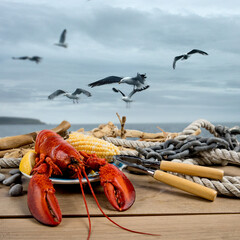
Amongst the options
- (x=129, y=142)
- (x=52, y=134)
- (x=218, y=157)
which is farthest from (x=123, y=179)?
(x=129, y=142)

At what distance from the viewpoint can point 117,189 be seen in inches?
44.2

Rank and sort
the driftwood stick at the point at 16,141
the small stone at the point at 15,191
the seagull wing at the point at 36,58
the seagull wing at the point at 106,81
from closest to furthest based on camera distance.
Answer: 1. the small stone at the point at 15,191
2. the driftwood stick at the point at 16,141
3. the seagull wing at the point at 106,81
4. the seagull wing at the point at 36,58

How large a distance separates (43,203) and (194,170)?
0.74m

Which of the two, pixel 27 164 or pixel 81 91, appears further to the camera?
pixel 81 91

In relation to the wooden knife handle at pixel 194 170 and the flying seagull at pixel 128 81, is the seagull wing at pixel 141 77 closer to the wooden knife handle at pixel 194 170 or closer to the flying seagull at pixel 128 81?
the flying seagull at pixel 128 81

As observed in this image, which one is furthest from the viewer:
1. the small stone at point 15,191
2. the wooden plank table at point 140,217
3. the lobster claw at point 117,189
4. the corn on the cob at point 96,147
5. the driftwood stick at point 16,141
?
the driftwood stick at point 16,141

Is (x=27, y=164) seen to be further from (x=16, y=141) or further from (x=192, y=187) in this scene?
(x=16, y=141)

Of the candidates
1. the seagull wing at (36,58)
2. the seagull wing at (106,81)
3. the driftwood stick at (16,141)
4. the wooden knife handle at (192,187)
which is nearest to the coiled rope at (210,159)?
the wooden knife handle at (192,187)

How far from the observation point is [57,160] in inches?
51.3

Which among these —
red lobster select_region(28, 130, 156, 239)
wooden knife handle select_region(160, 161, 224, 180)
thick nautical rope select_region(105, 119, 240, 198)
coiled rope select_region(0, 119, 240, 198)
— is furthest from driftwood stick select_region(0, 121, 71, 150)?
wooden knife handle select_region(160, 161, 224, 180)

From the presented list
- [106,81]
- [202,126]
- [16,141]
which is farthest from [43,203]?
[106,81]

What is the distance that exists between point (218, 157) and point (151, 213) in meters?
0.88

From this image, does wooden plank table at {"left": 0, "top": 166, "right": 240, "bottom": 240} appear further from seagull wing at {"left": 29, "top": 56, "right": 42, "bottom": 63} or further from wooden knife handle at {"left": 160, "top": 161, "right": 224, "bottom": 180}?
seagull wing at {"left": 29, "top": 56, "right": 42, "bottom": 63}

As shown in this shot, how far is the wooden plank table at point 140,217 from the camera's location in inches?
35.9
